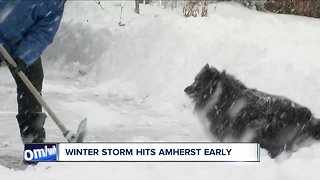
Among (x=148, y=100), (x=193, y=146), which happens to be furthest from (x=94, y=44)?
Answer: (x=193, y=146)

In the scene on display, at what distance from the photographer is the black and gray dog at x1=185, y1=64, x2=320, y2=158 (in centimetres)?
416

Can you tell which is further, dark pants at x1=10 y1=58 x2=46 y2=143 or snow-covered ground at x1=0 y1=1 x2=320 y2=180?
dark pants at x1=10 y1=58 x2=46 y2=143

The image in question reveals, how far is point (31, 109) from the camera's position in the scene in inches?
159

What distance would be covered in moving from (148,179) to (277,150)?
1218 mm

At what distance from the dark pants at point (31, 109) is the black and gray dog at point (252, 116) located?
1778mm

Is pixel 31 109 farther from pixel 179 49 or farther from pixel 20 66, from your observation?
pixel 179 49

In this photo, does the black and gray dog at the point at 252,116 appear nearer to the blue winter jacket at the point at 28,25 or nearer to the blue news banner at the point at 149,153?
the blue news banner at the point at 149,153

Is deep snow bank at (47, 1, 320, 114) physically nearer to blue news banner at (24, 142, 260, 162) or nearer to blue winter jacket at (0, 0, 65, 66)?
blue news banner at (24, 142, 260, 162)

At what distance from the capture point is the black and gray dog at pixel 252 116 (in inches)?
164

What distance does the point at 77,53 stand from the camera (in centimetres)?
811

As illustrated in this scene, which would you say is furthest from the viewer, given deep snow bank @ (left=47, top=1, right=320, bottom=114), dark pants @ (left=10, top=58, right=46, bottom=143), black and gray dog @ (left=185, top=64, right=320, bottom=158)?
deep snow bank @ (left=47, top=1, right=320, bottom=114)

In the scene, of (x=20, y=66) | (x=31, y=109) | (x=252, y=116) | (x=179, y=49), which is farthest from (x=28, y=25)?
(x=179, y=49)

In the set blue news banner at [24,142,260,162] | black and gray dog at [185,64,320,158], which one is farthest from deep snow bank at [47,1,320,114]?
blue news banner at [24,142,260,162]

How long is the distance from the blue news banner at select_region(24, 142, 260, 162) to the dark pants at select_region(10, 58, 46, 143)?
0.33 metres
